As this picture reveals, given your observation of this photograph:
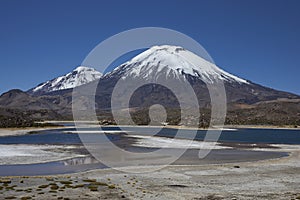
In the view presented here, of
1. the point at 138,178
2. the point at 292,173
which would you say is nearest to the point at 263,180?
the point at 292,173

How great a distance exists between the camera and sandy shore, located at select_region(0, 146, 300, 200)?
23859 mm

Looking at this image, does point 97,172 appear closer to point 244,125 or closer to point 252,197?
point 252,197

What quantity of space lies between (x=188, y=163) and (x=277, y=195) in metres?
16.8

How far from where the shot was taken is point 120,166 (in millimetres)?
37719

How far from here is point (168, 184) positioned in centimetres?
2786

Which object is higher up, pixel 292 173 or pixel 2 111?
pixel 2 111

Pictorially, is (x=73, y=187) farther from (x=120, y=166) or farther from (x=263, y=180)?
(x=263, y=180)

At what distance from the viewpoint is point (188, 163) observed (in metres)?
40.8

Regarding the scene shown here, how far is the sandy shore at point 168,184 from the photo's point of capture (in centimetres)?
2386

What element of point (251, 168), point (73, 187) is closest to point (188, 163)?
point (251, 168)

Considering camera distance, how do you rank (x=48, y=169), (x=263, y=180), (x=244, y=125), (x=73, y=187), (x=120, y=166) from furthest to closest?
1. (x=244, y=125)
2. (x=120, y=166)
3. (x=48, y=169)
4. (x=263, y=180)
5. (x=73, y=187)

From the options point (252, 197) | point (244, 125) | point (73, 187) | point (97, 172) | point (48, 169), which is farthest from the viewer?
point (244, 125)

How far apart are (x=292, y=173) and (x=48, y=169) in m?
22.8

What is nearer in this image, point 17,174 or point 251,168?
point 17,174
